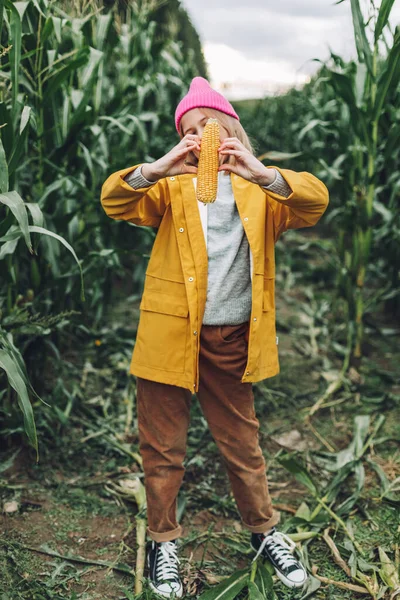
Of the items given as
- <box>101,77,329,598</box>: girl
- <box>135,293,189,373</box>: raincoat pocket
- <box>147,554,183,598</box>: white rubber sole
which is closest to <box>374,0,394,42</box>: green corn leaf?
<box>101,77,329,598</box>: girl

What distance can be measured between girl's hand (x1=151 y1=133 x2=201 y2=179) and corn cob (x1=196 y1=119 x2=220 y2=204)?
33mm

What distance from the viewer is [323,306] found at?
4934 mm

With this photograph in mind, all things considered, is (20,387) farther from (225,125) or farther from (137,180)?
(225,125)

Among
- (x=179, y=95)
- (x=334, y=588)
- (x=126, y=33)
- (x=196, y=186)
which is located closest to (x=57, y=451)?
(x=334, y=588)

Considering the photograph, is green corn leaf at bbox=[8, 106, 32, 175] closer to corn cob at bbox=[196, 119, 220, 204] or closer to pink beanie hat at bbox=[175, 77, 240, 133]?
pink beanie hat at bbox=[175, 77, 240, 133]

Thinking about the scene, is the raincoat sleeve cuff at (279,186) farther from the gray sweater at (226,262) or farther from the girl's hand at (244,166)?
the gray sweater at (226,262)

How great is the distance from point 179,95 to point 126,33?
0.92 m

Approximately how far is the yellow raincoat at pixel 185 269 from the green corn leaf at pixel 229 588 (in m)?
0.72

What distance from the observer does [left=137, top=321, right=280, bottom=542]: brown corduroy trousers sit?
215cm

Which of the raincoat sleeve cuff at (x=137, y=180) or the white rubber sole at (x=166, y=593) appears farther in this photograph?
the white rubber sole at (x=166, y=593)

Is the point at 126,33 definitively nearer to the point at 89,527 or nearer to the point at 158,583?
the point at 89,527

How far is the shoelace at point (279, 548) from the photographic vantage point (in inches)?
88.0

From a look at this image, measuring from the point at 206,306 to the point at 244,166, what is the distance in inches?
19.4

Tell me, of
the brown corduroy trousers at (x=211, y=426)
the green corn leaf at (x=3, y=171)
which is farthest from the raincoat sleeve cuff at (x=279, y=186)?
the green corn leaf at (x=3, y=171)
